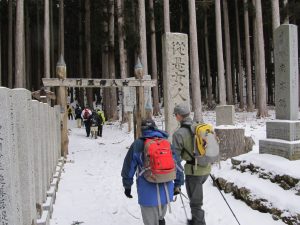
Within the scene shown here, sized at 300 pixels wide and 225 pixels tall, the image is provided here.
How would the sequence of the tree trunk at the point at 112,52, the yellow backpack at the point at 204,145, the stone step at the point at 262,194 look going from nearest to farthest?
the yellow backpack at the point at 204,145 < the stone step at the point at 262,194 < the tree trunk at the point at 112,52

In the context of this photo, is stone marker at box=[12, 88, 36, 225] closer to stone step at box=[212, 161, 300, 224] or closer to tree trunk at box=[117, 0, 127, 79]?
stone step at box=[212, 161, 300, 224]

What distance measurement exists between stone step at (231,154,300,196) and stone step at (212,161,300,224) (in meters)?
0.09

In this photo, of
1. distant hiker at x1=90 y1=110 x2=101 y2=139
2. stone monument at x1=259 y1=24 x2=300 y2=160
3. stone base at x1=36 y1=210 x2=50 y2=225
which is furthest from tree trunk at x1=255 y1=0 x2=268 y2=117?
stone base at x1=36 y1=210 x2=50 y2=225

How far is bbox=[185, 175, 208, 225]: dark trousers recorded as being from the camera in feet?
15.9

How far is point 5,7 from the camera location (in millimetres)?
27141

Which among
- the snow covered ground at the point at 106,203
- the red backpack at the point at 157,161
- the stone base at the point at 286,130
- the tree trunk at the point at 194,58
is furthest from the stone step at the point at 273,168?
the tree trunk at the point at 194,58

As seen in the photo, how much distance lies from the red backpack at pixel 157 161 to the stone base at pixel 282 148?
344 cm

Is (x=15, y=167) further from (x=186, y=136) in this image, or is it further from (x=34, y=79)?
(x=34, y=79)

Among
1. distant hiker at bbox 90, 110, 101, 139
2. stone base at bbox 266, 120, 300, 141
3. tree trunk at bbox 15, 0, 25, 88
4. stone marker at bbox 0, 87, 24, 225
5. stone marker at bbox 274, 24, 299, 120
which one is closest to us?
stone marker at bbox 0, 87, 24, 225

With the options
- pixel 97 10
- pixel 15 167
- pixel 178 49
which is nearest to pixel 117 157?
pixel 178 49

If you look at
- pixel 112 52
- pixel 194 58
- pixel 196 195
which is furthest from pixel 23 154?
pixel 112 52

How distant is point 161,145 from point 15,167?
1.53 meters

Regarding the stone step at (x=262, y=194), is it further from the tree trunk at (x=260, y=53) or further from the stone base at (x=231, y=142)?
the tree trunk at (x=260, y=53)

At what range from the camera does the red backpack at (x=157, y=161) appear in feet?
12.5
